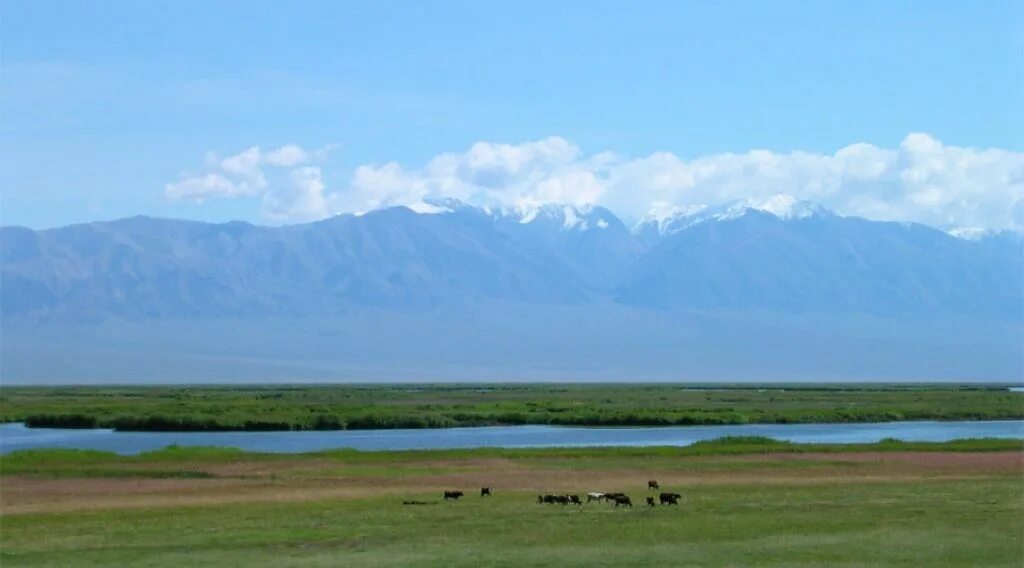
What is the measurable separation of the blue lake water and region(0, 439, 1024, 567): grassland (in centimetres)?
1435

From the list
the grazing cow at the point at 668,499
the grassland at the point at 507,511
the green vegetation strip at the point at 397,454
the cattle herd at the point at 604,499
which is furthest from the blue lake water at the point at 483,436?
the grazing cow at the point at 668,499

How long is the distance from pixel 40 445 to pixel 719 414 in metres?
46.2

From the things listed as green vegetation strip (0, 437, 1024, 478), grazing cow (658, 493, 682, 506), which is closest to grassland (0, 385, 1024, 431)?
green vegetation strip (0, 437, 1024, 478)

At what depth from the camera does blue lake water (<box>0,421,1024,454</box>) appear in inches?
2906

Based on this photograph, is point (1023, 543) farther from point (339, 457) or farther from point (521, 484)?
point (339, 457)

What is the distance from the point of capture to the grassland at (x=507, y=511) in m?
30.0

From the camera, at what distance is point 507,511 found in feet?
123

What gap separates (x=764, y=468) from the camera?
52.1 m

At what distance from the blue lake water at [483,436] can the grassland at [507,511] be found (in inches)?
565

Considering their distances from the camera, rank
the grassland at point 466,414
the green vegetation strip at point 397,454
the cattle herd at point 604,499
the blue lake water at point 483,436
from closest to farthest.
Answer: the cattle herd at point 604,499, the green vegetation strip at point 397,454, the blue lake water at point 483,436, the grassland at point 466,414

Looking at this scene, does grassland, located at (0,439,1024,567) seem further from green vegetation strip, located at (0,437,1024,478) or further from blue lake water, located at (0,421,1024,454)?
blue lake water, located at (0,421,1024,454)

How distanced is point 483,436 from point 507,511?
146 ft

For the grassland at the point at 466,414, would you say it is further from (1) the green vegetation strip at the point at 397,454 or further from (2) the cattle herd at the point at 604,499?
(2) the cattle herd at the point at 604,499

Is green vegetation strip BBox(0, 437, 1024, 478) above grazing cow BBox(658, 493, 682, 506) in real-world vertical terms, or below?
above
